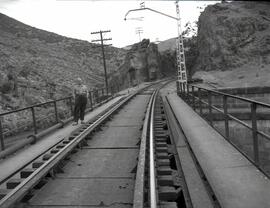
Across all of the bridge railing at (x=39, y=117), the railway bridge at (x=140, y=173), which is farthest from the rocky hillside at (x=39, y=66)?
the railway bridge at (x=140, y=173)

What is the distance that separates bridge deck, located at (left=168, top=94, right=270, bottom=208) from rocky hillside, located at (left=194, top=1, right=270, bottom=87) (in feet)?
119

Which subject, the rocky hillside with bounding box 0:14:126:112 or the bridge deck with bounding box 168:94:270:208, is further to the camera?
the rocky hillside with bounding box 0:14:126:112

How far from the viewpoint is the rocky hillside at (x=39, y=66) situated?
129ft

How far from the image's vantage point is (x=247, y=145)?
14773 mm

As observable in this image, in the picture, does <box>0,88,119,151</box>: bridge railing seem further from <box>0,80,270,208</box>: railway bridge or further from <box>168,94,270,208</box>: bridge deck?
<box>168,94,270,208</box>: bridge deck

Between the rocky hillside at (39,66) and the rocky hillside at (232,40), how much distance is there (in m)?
16.8

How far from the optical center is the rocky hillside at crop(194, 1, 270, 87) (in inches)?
2015

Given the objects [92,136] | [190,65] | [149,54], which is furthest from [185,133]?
[149,54]

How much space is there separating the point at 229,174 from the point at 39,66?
5318 centimetres

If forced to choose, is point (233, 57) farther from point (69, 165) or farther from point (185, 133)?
point (69, 165)

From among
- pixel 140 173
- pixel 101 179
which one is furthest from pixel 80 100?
pixel 140 173

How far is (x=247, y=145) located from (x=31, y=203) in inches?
413

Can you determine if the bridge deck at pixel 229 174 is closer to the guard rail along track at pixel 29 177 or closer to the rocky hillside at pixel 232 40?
the guard rail along track at pixel 29 177

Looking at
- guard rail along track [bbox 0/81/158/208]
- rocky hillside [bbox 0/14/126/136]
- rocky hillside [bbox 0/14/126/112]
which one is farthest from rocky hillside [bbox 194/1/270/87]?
guard rail along track [bbox 0/81/158/208]
